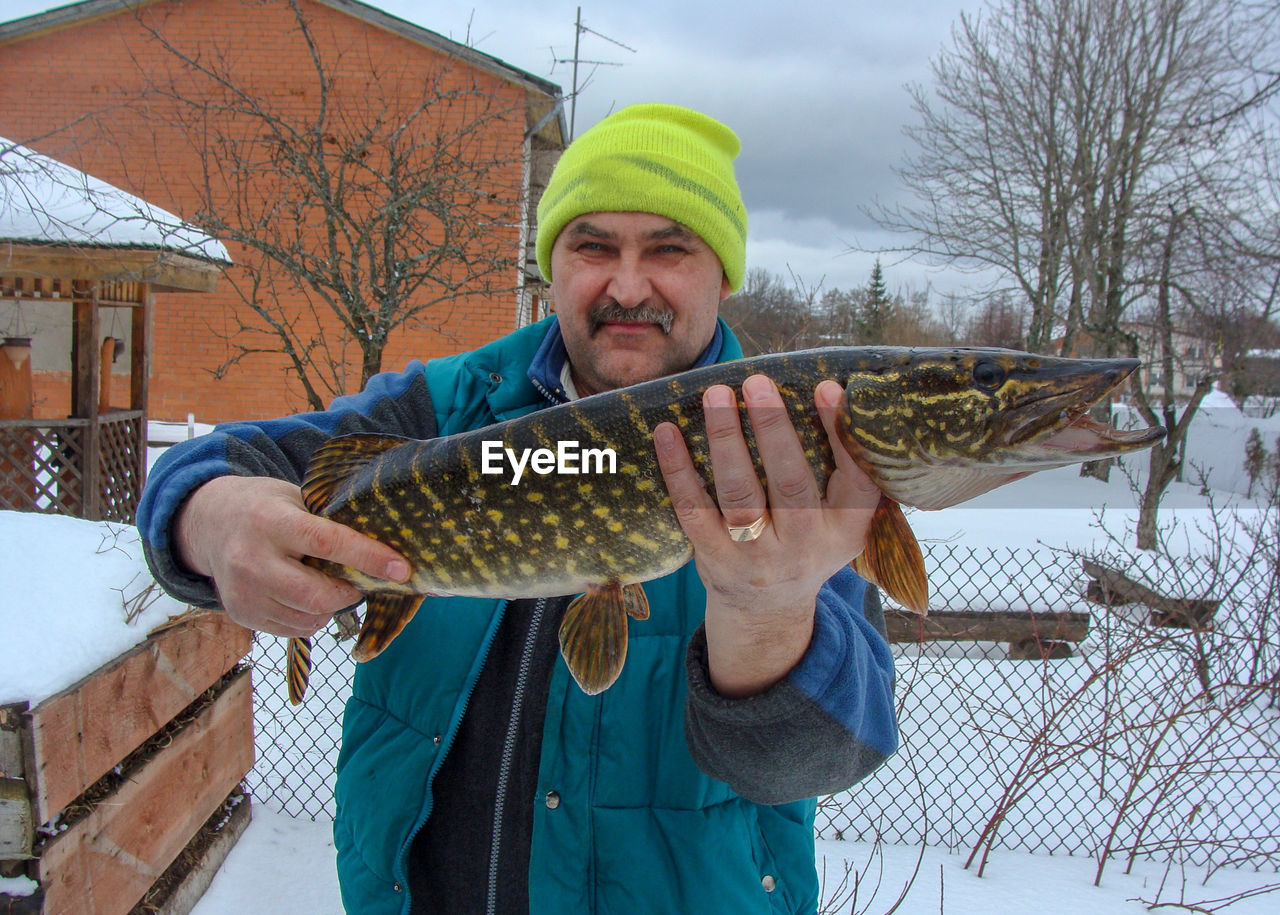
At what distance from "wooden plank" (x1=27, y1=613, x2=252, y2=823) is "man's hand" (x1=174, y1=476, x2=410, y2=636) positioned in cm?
78

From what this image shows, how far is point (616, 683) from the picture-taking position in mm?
1848

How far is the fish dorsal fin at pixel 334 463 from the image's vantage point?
5.77 ft

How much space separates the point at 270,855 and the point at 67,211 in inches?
180

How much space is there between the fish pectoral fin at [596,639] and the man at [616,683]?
0.18m

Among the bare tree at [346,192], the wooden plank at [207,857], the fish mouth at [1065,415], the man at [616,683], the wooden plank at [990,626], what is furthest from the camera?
the bare tree at [346,192]

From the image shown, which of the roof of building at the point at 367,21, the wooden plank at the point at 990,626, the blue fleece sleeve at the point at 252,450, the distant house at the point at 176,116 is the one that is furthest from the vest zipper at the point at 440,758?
the roof of building at the point at 367,21

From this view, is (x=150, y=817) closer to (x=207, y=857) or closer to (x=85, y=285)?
(x=207, y=857)

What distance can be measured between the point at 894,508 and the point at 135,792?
245cm

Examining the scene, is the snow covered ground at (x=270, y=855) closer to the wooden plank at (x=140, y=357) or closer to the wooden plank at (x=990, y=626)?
the wooden plank at (x=990, y=626)

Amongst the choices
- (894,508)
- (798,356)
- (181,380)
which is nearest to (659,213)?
(798,356)

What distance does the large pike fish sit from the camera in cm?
154

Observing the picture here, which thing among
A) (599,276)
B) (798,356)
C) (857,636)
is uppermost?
(599,276)

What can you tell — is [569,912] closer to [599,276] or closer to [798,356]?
[798,356]

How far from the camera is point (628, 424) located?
5.23ft
